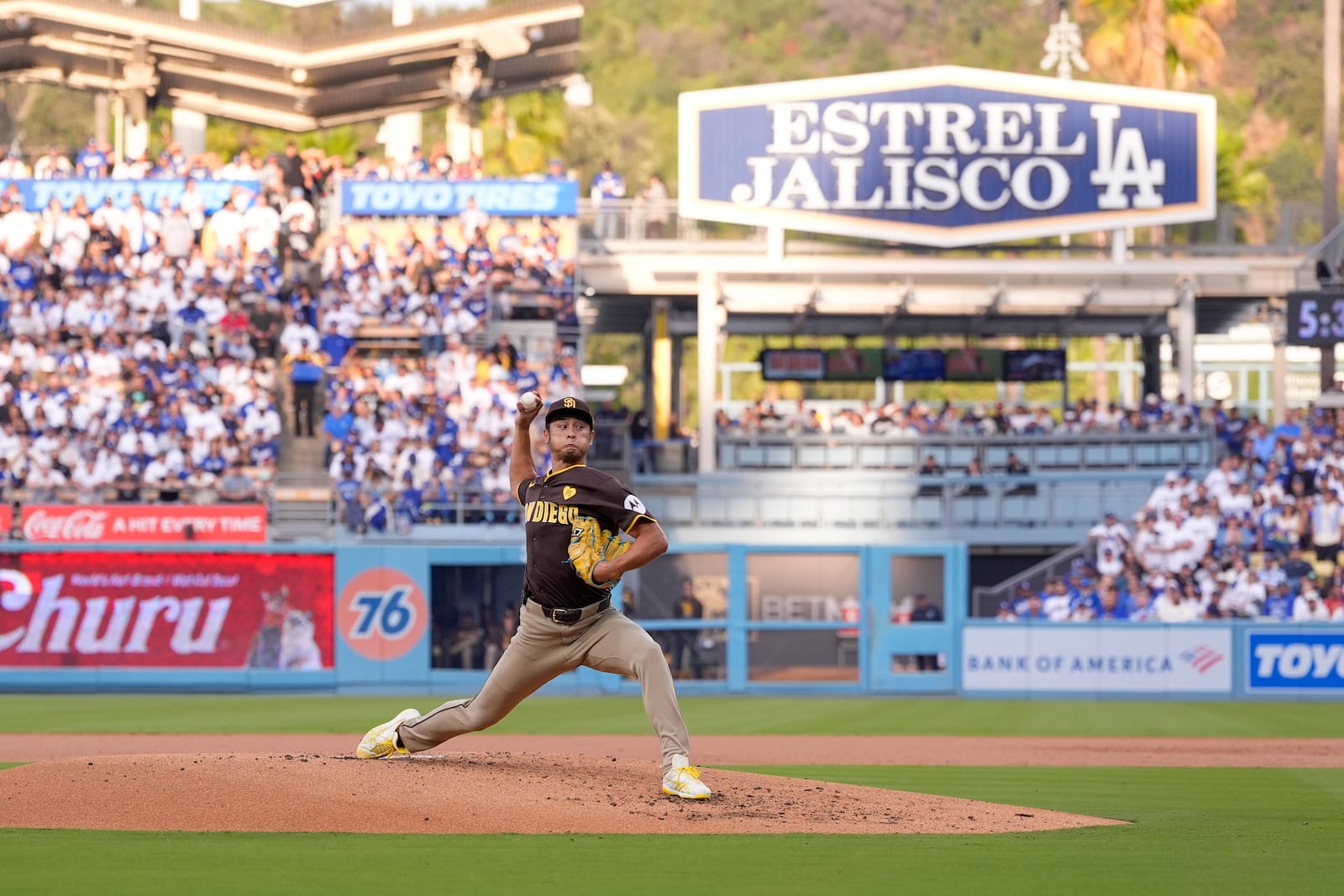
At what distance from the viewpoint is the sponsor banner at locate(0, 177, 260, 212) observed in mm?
30938

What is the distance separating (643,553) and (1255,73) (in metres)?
111

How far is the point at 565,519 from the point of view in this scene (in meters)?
8.77

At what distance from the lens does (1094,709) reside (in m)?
21.3

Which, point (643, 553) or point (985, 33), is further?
point (985, 33)

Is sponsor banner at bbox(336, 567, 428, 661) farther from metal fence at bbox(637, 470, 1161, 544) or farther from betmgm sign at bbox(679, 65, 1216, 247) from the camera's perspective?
betmgm sign at bbox(679, 65, 1216, 247)

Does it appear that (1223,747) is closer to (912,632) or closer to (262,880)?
(912,632)

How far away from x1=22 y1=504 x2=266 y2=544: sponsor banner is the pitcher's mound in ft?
52.1

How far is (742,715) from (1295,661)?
8.08 meters

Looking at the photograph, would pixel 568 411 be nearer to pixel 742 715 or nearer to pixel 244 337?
pixel 742 715

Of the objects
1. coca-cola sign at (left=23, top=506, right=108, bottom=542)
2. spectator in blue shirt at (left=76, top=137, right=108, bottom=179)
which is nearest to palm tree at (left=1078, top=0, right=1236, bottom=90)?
spectator in blue shirt at (left=76, top=137, right=108, bottom=179)

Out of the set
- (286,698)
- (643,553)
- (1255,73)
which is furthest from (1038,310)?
(1255,73)

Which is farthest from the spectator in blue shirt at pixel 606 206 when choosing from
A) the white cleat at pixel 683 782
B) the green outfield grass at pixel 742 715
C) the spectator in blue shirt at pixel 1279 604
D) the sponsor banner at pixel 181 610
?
the white cleat at pixel 683 782

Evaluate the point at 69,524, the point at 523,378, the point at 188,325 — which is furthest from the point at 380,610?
the point at 188,325

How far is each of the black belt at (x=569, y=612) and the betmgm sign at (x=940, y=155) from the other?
23.8 m
